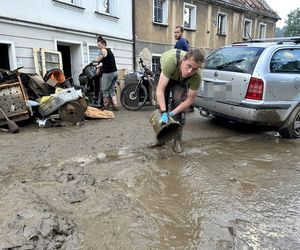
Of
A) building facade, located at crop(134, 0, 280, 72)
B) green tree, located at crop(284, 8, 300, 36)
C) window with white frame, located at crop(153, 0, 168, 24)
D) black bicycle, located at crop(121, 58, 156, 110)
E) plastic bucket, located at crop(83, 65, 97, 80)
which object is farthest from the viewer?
green tree, located at crop(284, 8, 300, 36)

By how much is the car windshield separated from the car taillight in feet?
0.64

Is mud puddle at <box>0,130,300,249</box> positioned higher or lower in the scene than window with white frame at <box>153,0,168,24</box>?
lower

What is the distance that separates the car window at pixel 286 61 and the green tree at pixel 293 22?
51.0 m

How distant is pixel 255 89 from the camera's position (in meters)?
5.40

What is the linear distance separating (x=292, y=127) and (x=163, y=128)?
2900 millimetres

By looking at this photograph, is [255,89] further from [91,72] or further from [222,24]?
[222,24]

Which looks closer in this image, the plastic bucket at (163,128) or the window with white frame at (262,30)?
the plastic bucket at (163,128)

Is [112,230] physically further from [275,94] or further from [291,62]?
[291,62]

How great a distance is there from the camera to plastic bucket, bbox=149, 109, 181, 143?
4.32m

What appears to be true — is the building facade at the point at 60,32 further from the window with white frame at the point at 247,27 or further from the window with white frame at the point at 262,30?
the window with white frame at the point at 262,30

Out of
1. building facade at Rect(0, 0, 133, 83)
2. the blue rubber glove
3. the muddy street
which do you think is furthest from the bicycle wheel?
the blue rubber glove

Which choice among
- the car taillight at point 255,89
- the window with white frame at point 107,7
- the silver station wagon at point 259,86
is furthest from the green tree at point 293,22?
the car taillight at point 255,89

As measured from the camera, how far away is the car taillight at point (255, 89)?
17.6 feet

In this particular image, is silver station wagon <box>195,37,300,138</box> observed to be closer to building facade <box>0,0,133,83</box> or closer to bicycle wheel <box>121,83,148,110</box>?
bicycle wheel <box>121,83,148,110</box>
